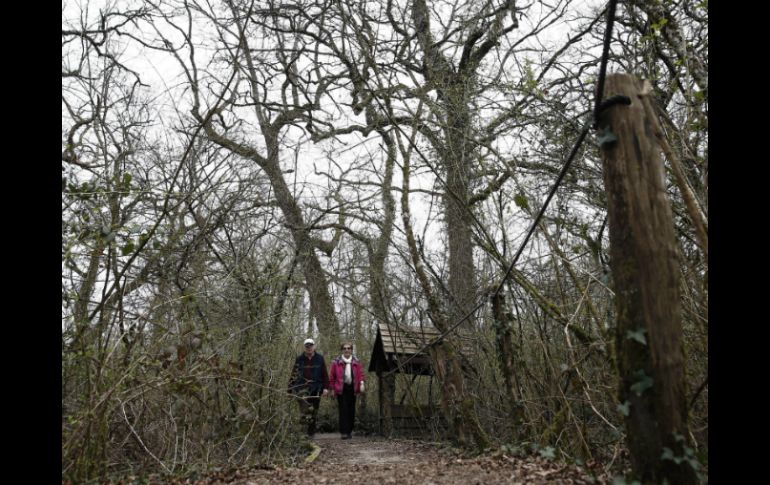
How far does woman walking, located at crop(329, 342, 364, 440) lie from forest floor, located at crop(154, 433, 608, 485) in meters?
2.18

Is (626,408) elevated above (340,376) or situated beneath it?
situated beneath

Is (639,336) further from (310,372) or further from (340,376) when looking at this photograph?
(340,376)

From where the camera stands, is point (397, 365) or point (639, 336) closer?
point (639, 336)

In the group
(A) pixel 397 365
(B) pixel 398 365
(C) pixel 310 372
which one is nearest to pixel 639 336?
(B) pixel 398 365

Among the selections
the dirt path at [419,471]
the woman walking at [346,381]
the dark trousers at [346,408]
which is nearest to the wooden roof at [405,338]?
the woman walking at [346,381]

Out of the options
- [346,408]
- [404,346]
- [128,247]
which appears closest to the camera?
[128,247]

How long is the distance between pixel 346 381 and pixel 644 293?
8.48 meters

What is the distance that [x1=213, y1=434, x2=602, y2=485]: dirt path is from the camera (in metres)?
4.65

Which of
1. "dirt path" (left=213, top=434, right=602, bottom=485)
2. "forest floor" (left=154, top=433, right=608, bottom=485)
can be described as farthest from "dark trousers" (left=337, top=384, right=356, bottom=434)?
"forest floor" (left=154, top=433, right=608, bottom=485)

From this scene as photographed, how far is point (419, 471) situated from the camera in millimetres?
5852

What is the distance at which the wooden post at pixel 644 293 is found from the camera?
2.82 metres
